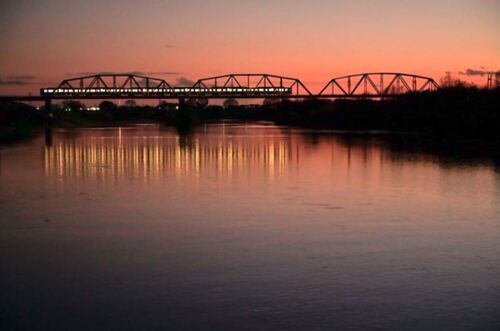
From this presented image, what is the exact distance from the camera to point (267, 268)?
9.24 meters

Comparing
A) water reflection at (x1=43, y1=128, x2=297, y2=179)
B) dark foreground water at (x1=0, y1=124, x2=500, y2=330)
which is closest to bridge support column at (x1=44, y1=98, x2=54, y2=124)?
water reflection at (x1=43, y1=128, x2=297, y2=179)

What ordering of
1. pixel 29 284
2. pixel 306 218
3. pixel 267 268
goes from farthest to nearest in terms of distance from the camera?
1. pixel 306 218
2. pixel 267 268
3. pixel 29 284

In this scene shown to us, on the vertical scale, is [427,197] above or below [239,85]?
below

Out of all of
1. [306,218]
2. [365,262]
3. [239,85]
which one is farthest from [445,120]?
[239,85]

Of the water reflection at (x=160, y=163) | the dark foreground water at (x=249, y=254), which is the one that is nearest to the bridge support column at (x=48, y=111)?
the water reflection at (x=160, y=163)

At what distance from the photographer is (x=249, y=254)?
10.1 metres

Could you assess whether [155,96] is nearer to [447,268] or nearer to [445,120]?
[445,120]

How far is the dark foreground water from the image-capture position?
7344 mm

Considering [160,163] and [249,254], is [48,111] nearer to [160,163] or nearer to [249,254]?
[160,163]

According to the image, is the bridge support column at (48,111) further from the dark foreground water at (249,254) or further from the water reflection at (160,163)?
the dark foreground water at (249,254)

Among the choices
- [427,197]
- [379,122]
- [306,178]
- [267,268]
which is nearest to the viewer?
[267,268]

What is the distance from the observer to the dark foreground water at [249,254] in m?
7.34

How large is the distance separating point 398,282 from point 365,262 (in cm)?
106

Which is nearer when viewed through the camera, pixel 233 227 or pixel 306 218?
pixel 233 227
